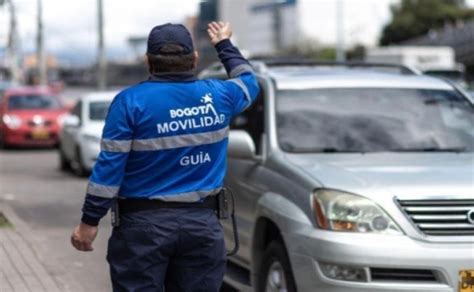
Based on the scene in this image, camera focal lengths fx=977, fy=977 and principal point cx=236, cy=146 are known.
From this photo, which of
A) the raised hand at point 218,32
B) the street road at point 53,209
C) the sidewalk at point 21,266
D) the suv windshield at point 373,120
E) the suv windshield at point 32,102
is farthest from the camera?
the suv windshield at point 32,102

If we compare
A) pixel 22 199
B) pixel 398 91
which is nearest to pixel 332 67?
pixel 398 91

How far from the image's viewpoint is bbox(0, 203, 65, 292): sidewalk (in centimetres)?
737

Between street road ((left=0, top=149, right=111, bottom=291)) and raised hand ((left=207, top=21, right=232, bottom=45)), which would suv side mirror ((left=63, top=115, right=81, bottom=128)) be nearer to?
street road ((left=0, top=149, right=111, bottom=291))

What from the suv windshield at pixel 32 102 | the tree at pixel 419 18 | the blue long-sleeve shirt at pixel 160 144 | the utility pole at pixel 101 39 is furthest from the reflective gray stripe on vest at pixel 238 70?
the tree at pixel 419 18

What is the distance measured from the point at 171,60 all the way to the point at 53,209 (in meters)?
9.00

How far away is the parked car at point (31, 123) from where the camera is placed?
953 inches

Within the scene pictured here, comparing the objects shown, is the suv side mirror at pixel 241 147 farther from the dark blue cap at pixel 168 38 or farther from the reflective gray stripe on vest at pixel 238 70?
the dark blue cap at pixel 168 38

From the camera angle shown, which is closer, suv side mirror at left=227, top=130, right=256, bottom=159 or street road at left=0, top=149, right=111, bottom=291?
suv side mirror at left=227, top=130, right=256, bottom=159

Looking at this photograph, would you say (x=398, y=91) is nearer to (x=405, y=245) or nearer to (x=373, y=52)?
(x=405, y=245)

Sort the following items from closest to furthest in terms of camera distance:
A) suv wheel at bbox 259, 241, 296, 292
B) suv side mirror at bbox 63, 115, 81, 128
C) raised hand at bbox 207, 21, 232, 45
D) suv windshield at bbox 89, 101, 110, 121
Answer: raised hand at bbox 207, 21, 232, 45 < suv wheel at bbox 259, 241, 296, 292 < suv side mirror at bbox 63, 115, 81, 128 < suv windshield at bbox 89, 101, 110, 121

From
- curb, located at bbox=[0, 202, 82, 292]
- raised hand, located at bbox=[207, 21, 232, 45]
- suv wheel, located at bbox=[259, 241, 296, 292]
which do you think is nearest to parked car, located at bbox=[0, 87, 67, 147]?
curb, located at bbox=[0, 202, 82, 292]

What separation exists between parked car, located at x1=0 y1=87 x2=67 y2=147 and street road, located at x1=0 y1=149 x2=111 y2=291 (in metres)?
0.75

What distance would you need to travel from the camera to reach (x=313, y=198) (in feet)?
18.7

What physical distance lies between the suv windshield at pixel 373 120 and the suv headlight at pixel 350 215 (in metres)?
1.05
